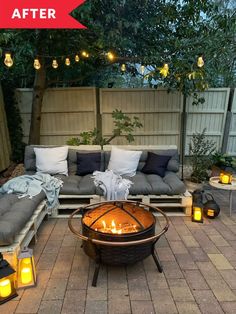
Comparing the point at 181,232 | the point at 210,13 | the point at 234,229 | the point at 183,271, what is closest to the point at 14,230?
the point at 183,271

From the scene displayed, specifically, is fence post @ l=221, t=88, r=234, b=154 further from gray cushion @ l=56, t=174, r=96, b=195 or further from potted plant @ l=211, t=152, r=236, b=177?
gray cushion @ l=56, t=174, r=96, b=195

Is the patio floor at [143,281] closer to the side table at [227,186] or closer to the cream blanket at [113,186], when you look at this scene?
the side table at [227,186]

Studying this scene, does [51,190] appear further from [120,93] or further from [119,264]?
[120,93]

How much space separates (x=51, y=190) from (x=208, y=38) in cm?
315

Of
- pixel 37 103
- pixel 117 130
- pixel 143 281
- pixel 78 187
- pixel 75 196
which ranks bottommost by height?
pixel 143 281

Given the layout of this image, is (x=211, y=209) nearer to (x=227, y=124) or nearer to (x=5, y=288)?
(x=5, y=288)

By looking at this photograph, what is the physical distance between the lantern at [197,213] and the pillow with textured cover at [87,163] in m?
1.51

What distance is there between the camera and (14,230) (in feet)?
6.89

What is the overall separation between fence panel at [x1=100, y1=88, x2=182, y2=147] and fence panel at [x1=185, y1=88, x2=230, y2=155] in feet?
0.88

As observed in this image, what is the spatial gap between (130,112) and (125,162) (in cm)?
190

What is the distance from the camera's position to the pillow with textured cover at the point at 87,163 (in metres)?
3.71

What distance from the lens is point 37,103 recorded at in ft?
15.4

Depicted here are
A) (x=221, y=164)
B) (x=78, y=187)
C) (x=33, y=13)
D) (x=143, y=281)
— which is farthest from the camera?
(x=221, y=164)

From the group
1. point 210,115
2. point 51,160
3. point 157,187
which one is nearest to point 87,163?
point 51,160
